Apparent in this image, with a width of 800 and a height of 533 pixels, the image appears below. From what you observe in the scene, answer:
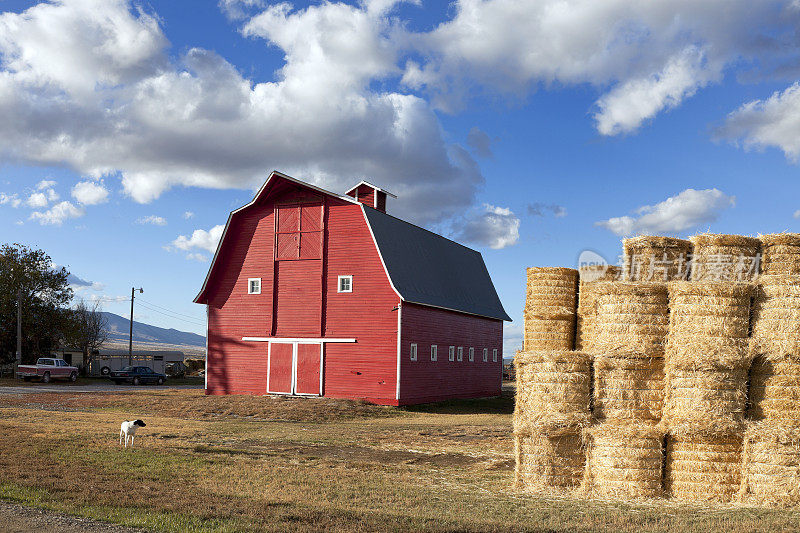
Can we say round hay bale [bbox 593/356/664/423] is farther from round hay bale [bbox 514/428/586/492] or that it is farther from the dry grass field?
the dry grass field

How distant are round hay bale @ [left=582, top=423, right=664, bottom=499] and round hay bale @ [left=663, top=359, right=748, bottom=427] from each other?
1.54ft

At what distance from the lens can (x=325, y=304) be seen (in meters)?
31.3

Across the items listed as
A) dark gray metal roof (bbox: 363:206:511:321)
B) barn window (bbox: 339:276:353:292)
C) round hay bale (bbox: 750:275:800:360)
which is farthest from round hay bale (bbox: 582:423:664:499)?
barn window (bbox: 339:276:353:292)

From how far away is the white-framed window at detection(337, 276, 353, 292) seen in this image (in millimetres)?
30875

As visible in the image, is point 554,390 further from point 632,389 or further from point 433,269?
point 433,269

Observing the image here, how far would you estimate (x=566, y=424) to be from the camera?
37.4 ft

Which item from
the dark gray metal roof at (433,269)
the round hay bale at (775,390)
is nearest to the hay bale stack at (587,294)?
the round hay bale at (775,390)

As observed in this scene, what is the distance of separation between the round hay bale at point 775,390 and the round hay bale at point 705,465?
2.08 ft

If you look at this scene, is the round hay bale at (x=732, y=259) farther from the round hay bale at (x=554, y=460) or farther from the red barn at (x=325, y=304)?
the red barn at (x=325, y=304)

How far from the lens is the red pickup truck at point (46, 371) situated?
150 feet

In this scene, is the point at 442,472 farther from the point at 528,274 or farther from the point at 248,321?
the point at 248,321

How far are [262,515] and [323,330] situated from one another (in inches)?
864

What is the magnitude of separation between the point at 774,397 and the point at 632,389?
2.04 m

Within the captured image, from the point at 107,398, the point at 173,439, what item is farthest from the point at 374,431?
the point at 107,398
